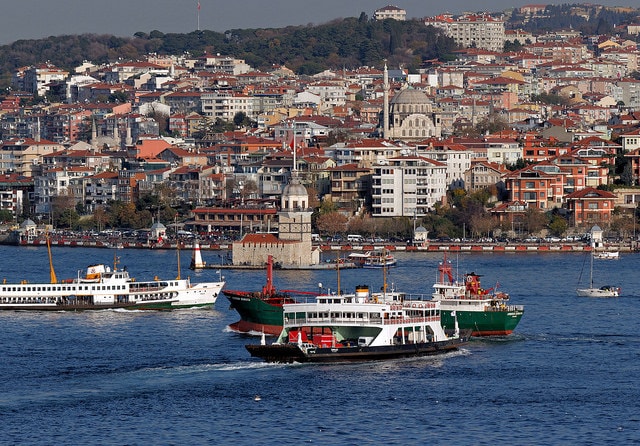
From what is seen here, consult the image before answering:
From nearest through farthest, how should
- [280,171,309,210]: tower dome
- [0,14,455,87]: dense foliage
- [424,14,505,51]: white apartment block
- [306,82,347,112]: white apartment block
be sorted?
[280,171,309,210]: tower dome < [306,82,347,112]: white apartment block < [0,14,455,87]: dense foliage < [424,14,505,51]: white apartment block

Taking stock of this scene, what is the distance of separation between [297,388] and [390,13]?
95362mm

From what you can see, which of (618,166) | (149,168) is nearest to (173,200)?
(149,168)

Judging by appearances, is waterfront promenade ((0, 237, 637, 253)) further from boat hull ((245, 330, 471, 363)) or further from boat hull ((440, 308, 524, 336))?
boat hull ((245, 330, 471, 363))

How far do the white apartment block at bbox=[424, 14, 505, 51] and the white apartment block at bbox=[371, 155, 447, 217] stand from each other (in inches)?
2144

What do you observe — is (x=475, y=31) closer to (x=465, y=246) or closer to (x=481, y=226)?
(x=481, y=226)

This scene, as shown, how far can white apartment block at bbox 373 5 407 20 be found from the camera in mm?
119812

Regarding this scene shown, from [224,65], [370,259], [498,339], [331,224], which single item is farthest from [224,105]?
[498,339]

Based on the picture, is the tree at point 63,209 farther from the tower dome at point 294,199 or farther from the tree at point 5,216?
the tower dome at point 294,199

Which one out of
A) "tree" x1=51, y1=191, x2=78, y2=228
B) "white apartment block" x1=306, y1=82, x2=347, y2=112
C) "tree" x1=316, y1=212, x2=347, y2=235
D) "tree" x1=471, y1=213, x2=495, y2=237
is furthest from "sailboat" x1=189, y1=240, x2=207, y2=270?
"white apartment block" x1=306, y1=82, x2=347, y2=112

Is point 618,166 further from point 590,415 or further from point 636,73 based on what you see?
point 636,73

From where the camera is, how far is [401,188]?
2307 inches

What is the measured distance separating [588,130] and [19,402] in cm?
4971

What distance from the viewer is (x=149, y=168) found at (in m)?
67.2

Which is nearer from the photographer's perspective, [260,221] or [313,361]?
[313,361]
